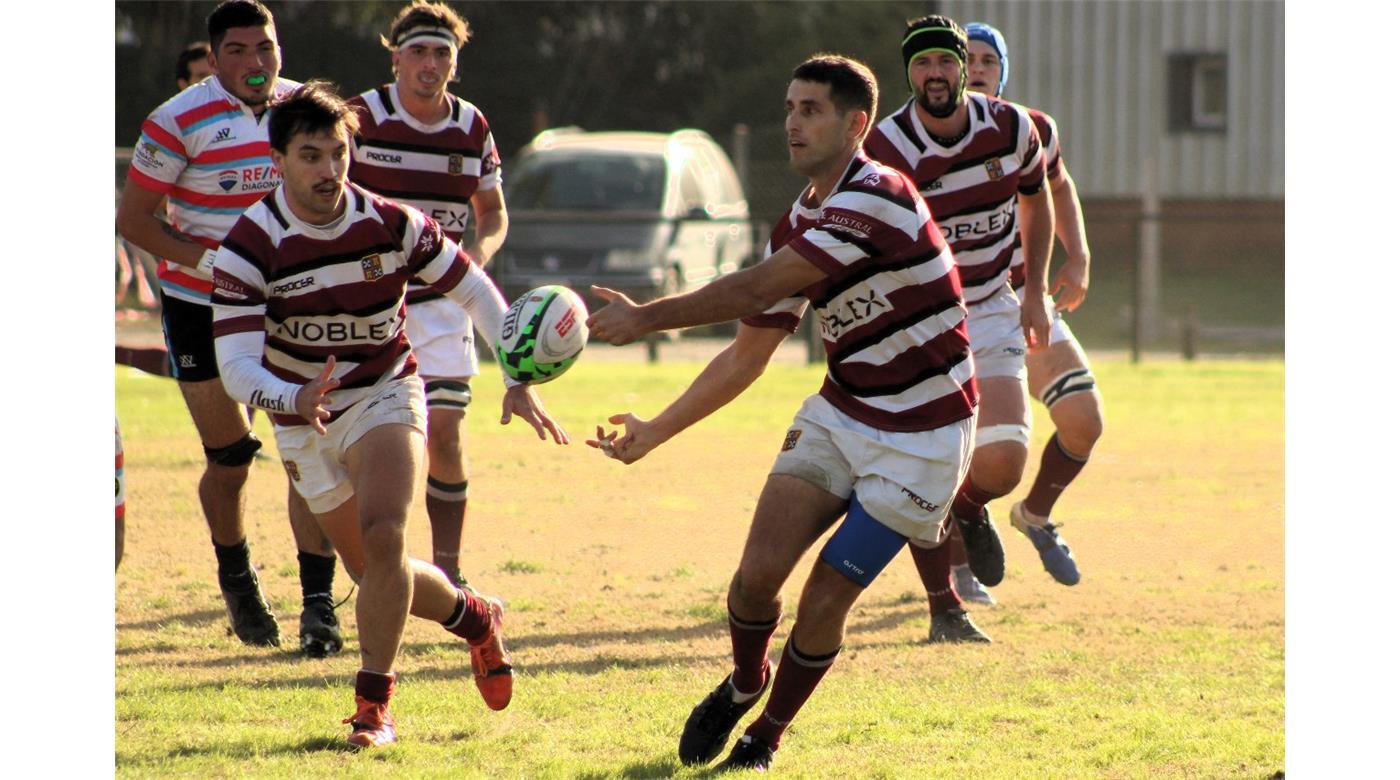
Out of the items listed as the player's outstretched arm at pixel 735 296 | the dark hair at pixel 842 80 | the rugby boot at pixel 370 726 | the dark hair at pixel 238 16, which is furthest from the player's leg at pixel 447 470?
the dark hair at pixel 842 80

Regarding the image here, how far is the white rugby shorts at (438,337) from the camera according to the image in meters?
6.77

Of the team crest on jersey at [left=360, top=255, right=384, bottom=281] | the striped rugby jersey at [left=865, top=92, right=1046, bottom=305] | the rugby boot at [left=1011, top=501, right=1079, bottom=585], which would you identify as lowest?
the rugby boot at [left=1011, top=501, right=1079, bottom=585]

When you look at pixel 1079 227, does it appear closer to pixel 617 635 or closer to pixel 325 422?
pixel 617 635

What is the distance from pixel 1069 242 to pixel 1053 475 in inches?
40.3

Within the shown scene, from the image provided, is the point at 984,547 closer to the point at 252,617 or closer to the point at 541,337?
the point at 541,337

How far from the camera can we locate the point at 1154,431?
13023mm

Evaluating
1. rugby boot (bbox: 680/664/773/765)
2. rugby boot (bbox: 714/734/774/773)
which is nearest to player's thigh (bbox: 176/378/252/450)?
rugby boot (bbox: 680/664/773/765)

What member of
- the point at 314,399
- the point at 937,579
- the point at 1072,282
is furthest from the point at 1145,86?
the point at 314,399

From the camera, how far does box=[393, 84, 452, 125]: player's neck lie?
677 centimetres

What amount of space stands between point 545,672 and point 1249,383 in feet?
40.2

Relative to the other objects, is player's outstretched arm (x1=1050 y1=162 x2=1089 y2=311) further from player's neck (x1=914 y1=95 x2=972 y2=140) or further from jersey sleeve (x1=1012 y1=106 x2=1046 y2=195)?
player's neck (x1=914 y1=95 x2=972 y2=140)

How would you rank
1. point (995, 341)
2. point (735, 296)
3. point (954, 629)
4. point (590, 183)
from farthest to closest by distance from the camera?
point (590, 183)
point (995, 341)
point (954, 629)
point (735, 296)

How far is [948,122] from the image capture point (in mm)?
6543

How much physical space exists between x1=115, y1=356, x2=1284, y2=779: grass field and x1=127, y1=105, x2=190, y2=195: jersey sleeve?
1.72 meters
